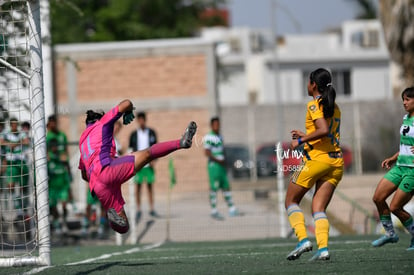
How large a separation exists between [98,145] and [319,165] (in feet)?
7.63

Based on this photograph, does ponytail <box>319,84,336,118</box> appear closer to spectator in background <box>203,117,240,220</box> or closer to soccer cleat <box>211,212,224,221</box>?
spectator in background <box>203,117,240,220</box>

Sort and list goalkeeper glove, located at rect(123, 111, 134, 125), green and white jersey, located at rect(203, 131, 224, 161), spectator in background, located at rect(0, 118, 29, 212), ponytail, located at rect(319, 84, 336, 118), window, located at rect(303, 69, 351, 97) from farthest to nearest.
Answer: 1. window, located at rect(303, 69, 351, 97)
2. green and white jersey, located at rect(203, 131, 224, 161)
3. spectator in background, located at rect(0, 118, 29, 212)
4. goalkeeper glove, located at rect(123, 111, 134, 125)
5. ponytail, located at rect(319, 84, 336, 118)

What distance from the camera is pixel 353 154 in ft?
91.4

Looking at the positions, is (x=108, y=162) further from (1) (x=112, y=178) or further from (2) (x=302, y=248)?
(2) (x=302, y=248)

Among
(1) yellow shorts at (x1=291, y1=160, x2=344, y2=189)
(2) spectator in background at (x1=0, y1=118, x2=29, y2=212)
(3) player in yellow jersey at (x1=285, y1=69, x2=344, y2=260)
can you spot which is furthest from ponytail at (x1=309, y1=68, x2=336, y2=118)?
(2) spectator in background at (x1=0, y1=118, x2=29, y2=212)

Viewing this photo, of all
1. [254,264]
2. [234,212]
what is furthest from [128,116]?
[234,212]

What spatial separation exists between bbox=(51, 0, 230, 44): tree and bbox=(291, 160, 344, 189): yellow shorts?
146 ft

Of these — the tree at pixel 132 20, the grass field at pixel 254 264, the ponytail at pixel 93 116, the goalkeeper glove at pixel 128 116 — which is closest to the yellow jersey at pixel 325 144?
the grass field at pixel 254 264

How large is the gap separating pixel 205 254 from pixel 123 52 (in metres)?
21.5

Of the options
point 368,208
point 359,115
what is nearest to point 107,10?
point 359,115

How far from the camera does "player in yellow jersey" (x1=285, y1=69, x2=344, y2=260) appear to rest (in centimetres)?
966

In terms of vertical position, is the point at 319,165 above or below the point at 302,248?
above

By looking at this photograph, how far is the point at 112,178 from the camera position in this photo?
9.99 m

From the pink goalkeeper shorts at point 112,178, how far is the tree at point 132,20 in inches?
1728
